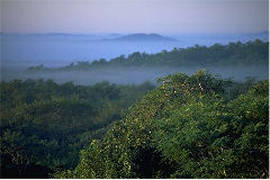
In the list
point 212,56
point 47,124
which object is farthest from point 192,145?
point 212,56

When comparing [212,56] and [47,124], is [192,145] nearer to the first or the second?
[47,124]

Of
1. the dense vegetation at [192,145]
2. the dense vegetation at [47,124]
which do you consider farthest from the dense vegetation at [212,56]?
the dense vegetation at [192,145]

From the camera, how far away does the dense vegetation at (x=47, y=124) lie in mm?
10547

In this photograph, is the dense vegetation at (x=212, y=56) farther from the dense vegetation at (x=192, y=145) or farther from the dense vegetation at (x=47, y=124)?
the dense vegetation at (x=192, y=145)

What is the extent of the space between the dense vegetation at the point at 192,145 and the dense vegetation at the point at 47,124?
2180 millimetres

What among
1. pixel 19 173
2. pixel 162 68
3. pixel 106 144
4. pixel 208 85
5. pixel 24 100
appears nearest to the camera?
pixel 106 144

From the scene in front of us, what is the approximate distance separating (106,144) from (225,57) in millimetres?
28912

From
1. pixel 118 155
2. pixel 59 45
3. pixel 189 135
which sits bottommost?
pixel 118 155

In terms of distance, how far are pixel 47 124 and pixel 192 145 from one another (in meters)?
11.5

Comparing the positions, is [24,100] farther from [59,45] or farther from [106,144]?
[59,45]

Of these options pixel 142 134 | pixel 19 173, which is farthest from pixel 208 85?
pixel 19 173

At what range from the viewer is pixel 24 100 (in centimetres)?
2238

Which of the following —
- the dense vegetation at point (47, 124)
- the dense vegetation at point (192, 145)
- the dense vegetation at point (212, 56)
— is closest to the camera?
the dense vegetation at point (192, 145)

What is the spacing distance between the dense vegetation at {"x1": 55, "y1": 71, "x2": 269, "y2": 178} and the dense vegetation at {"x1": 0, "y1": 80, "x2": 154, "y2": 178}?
7.15 ft
